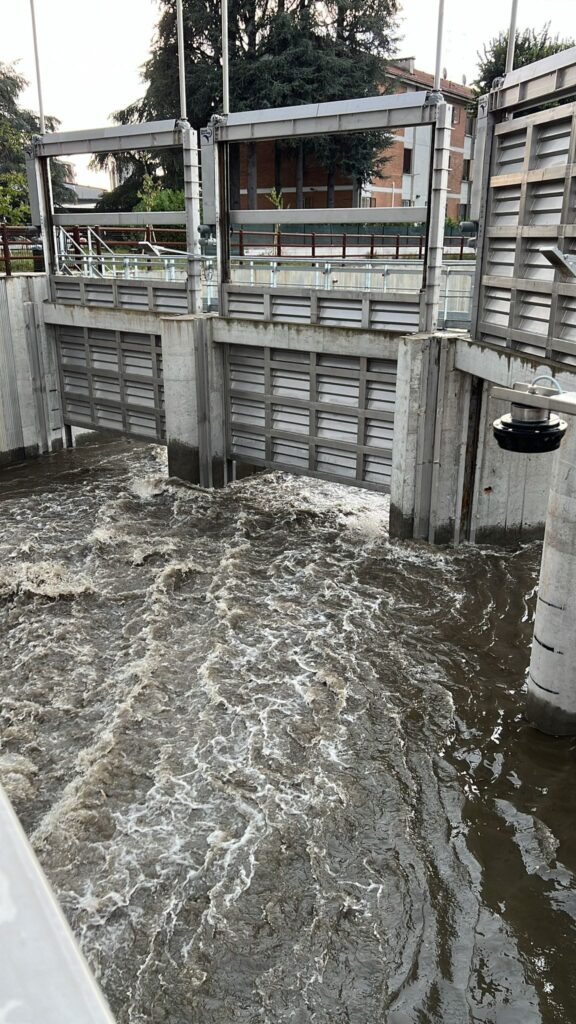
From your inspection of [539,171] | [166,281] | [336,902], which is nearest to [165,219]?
[166,281]

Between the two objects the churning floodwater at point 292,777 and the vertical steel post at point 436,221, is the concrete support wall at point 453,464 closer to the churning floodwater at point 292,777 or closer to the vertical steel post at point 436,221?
the churning floodwater at point 292,777

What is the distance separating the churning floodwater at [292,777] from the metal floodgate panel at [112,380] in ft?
13.9

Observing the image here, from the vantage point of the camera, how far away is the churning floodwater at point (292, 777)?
4922 mm

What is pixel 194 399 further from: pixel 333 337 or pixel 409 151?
pixel 409 151

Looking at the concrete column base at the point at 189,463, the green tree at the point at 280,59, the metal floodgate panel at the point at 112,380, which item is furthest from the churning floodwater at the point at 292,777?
the green tree at the point at 280,59

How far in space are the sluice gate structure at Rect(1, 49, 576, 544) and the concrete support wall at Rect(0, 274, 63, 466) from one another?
1.6 inches

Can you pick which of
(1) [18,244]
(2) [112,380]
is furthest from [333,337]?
(1) [18,244]

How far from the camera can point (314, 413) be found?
1270cm

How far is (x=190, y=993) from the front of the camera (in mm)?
4773

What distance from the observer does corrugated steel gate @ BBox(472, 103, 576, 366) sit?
24.8 ft

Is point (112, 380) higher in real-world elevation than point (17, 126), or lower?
lower

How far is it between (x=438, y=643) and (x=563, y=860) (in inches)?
130

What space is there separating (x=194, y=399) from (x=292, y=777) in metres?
8.19

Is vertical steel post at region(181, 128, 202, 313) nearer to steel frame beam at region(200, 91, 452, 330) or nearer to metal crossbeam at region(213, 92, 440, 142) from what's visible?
steel frame beam at region(200, 91, 452, 330)
